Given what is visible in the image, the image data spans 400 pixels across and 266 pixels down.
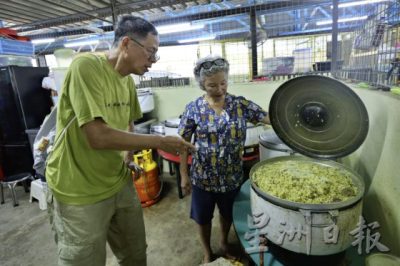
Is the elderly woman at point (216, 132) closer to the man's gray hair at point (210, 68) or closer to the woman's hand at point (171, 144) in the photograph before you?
the man's gray hair at point (210, 68)

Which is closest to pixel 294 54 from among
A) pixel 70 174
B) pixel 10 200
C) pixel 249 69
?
pixel 249 69

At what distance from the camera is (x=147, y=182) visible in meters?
2.80

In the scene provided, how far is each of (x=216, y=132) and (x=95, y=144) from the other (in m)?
0.72

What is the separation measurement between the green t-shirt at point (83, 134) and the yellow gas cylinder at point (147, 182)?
4.79 ft

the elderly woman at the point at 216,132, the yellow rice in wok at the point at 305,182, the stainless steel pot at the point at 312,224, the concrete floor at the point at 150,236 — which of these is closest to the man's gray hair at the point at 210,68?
the elderly woman at the point at 216,132

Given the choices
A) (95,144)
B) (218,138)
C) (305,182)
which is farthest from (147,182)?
(305,182)

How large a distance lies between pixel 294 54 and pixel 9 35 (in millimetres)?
3747

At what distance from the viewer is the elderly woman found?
149cm

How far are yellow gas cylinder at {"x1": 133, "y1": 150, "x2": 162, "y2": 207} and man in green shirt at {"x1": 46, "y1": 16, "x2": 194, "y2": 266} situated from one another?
1.44m

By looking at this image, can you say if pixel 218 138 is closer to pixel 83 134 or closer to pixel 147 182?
pixel 83 134

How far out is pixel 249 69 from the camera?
318cm

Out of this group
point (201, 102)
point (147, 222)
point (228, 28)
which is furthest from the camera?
point (228, 28)

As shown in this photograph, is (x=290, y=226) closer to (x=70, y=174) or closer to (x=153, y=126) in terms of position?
(x=70, y=174)

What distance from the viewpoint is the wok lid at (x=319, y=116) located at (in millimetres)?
971
